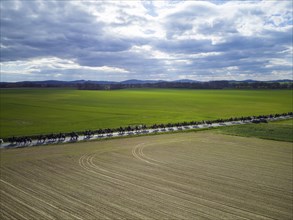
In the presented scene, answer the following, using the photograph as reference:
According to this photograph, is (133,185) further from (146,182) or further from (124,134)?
(124,134)

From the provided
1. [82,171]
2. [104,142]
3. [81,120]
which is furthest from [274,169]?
[81,120]

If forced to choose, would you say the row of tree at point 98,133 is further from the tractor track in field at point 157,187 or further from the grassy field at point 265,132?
the tractor track in field at point 157,187

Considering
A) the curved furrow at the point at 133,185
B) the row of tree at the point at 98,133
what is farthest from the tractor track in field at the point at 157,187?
the row of tree at the point at 98,133

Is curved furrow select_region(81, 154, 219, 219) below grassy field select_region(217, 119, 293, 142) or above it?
above

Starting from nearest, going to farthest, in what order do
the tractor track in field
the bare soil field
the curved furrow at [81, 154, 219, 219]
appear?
the bare soil field < the curved furrow at [81, 154, 219, 219] < the tractor track in field

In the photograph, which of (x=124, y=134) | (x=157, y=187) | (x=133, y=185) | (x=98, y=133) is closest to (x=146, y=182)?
(x=133, y=185)

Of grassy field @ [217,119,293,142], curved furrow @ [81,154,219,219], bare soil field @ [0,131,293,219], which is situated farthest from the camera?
grassy field @ [217,119,293,142]

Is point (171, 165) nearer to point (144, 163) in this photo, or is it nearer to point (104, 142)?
point (144, 163)

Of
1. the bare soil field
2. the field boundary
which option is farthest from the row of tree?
the bare soil field

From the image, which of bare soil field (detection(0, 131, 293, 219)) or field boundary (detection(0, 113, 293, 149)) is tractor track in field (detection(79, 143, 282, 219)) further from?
field boundary (detection(0, 113, 293, 149))
